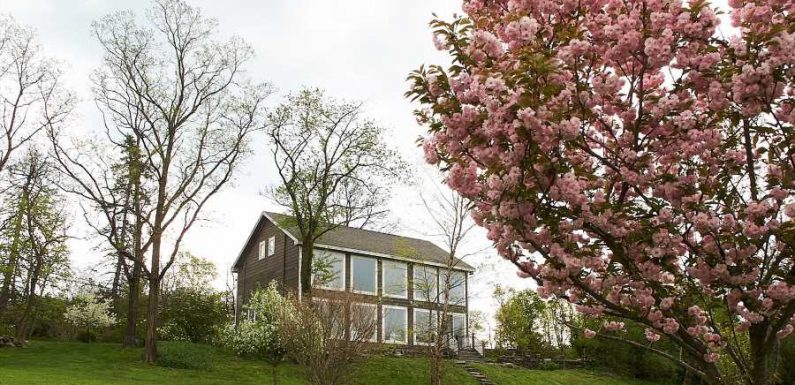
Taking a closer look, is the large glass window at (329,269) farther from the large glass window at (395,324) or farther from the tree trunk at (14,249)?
the tree trunk at (14,249)

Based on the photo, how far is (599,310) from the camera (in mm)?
6074

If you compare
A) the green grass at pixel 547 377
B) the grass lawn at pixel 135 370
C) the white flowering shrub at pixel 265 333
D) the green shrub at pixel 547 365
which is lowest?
the green grass at pixel 547 377

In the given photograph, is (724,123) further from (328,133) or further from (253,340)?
(328,133)

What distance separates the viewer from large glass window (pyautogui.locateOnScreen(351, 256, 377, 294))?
31594 millimetres

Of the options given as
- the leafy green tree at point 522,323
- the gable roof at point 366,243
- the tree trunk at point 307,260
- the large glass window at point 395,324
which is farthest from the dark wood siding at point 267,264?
the leafy green tree at point 522,323

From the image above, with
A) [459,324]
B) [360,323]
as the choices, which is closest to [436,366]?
[360,323]

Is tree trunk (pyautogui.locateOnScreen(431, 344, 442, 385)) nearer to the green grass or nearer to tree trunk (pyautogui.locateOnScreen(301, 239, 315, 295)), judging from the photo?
the green grass

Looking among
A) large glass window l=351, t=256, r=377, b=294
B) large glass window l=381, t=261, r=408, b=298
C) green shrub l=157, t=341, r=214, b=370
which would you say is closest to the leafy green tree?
large glass window l=381, t=261, r=408, b=298

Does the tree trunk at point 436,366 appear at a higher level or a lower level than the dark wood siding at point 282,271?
lower

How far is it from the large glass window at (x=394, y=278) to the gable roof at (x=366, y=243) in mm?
637

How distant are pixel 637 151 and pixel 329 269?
25.9 m

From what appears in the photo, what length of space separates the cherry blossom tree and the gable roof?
2168cm

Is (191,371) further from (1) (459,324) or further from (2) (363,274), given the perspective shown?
(1) (459,324)

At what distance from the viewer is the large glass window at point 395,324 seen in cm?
3097
